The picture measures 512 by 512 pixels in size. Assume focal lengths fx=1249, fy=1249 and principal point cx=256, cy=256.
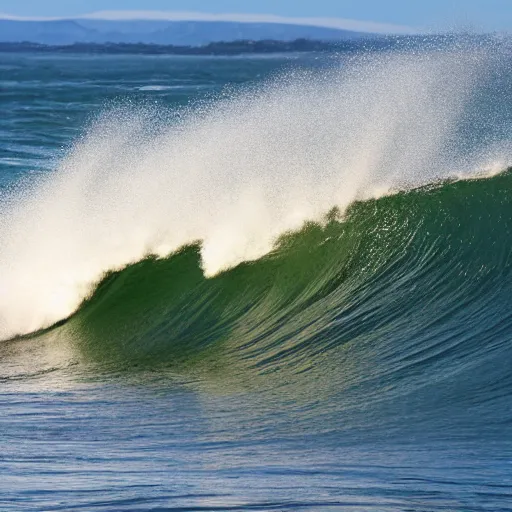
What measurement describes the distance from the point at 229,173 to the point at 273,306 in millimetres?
2742

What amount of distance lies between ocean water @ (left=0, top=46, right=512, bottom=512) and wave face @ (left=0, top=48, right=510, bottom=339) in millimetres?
32

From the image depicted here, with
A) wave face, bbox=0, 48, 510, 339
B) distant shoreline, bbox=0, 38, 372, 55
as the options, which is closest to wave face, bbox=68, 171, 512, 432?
wave face, bbox=0, 48, 510, 339

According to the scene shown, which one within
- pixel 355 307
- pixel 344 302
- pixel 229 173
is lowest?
pixel 355 307

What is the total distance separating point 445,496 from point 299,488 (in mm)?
740

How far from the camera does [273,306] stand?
10758mm

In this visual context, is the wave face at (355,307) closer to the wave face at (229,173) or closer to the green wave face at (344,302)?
the green wave face at (344,302)

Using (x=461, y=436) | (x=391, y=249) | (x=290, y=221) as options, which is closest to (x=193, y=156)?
(x=290, y=221)

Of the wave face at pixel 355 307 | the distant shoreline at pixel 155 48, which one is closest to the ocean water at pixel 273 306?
the wave face at pixel 355 307

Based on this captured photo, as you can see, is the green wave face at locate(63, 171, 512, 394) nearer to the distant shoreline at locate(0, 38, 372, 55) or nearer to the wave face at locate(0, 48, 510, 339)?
the wave face at locate(0, 48, 510, 339)

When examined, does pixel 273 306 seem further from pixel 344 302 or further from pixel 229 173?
pixel 229 173

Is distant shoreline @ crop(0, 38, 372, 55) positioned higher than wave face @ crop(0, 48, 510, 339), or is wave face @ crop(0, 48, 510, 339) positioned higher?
distant shoreline @ crop(0, 38, 372, 55)

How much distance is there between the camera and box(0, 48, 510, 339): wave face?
38.2ft

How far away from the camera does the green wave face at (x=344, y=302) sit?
920 centimetres

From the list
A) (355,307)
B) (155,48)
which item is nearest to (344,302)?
(355,307)
